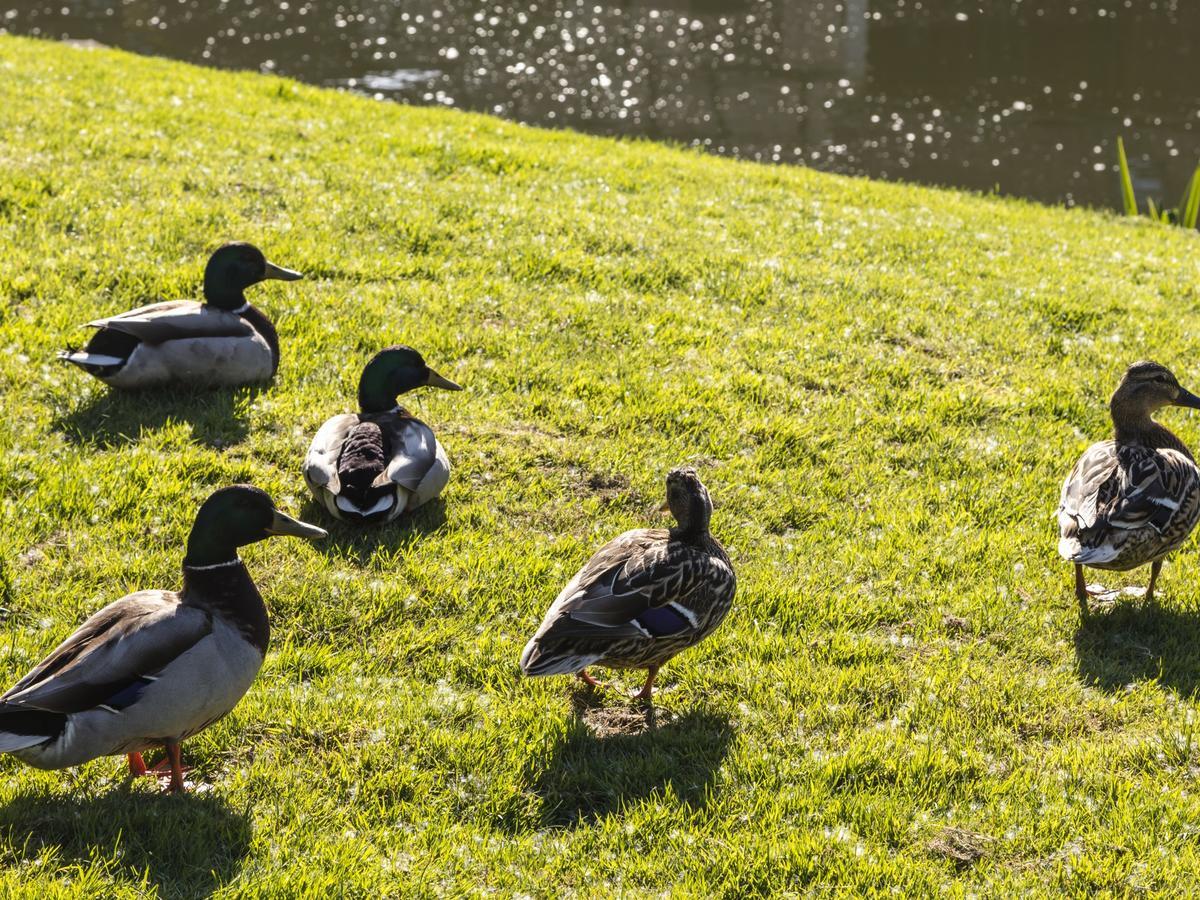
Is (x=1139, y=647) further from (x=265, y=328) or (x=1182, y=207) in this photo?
(x=1182, y=207)

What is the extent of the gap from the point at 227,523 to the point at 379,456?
1.64m

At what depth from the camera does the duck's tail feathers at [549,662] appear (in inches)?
185

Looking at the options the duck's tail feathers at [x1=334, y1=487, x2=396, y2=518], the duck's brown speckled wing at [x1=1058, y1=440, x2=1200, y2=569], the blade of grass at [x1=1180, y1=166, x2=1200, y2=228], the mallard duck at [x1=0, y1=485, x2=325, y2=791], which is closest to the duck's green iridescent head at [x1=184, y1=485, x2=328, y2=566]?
the mallard duck at [x1=0, y1=485, x2=325, y2=791]

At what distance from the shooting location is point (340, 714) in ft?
16.1

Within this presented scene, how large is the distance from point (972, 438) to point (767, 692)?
3.13 m

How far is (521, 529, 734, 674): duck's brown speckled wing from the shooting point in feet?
15.6

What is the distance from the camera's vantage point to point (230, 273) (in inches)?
297

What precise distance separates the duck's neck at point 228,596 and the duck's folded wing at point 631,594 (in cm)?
113

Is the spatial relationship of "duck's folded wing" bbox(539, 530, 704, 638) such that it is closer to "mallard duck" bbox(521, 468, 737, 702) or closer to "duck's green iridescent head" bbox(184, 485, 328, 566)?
"mallard duck" bbox(521, 468, 737, 702)

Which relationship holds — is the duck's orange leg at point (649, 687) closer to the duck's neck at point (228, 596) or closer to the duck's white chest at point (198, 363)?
the duck's neck at point (228, 596)

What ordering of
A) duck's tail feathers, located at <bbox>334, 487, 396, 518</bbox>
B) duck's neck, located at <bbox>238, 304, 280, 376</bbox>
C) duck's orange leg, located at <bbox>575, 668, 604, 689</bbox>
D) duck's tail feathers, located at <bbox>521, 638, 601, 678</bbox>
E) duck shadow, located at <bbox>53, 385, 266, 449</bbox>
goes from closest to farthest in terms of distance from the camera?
duck's tail feathers, located at <bbox>521, 638, 601, 678</bbox> → duck's orange leg, located at <bbox>575, 668, 604, 689</bbox> → duck's tail feathers, located at <bbox>334, 487, 396, 518</bbox> → duck shadow, located at <bbox>53, 385, 266, 449</bbox> → duck's neck, located at <bbox>238, 304, 280, 376</bbox>

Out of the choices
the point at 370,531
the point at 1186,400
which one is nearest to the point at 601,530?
the point at 370,531

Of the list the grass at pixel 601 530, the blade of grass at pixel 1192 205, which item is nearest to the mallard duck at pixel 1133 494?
the grass at pixel 601 530

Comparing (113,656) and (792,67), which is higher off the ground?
(792,67)
